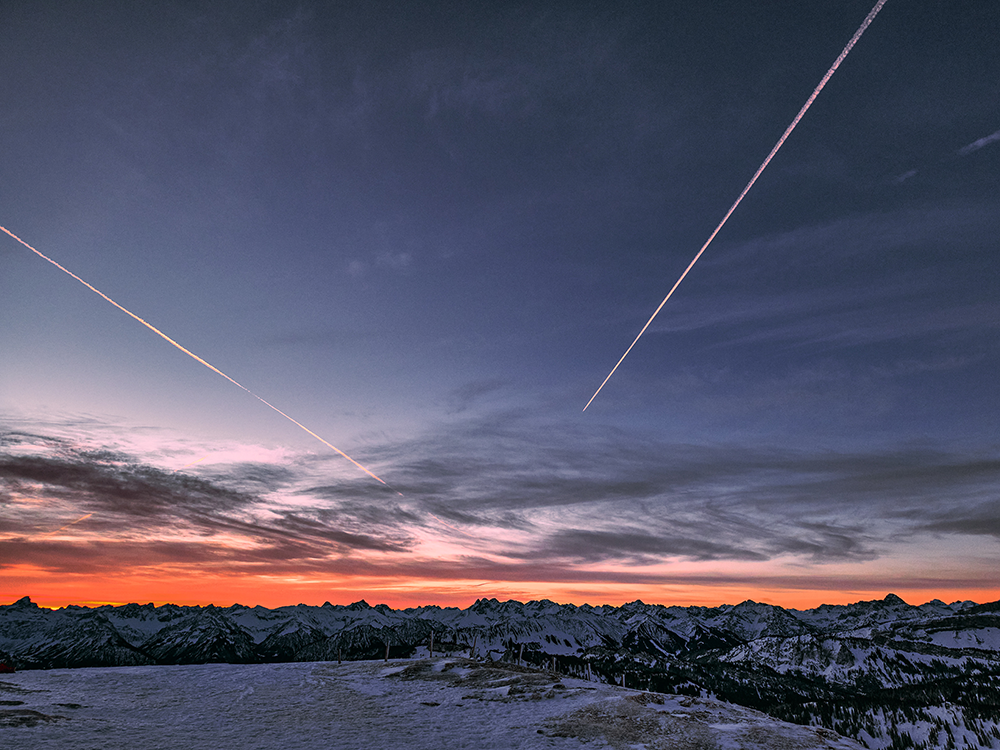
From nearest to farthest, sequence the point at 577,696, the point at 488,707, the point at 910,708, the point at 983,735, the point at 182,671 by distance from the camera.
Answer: the point at 488,707 < the point at 577,696 < the point at 182,671 < the point at 983,735 < the point at 910,708

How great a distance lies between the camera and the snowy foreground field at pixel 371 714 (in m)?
23.6

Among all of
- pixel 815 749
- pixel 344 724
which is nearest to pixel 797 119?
pixel 815 749

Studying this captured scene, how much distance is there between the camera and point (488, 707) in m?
30.3

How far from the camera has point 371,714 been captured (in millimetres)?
29094

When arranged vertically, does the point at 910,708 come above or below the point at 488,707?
below

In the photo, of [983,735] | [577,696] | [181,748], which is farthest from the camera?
[983,735]

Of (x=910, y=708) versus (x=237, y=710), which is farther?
(x=910, y=708)

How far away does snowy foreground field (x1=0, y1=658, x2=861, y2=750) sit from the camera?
77.4 feet

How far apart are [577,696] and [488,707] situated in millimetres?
5506

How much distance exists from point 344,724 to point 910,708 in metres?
220

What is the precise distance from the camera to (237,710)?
30438 mm

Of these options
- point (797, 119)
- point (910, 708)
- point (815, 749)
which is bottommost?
point (910, 708)

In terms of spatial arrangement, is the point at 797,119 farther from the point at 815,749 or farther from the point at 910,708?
the point at 910,708

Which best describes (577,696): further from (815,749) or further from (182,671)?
(182,671)
